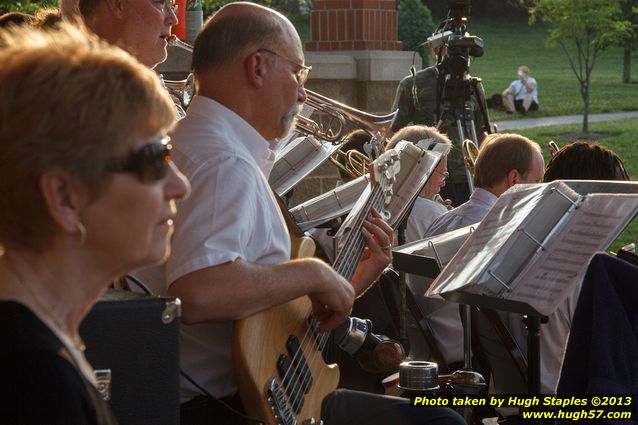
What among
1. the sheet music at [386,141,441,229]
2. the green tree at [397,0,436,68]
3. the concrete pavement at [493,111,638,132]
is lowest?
the concrete pavement at [493,111,638,132]

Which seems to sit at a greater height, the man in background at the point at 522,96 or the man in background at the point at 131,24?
the man in background at the point at 131,24

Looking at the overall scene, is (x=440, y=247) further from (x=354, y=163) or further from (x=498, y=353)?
(x=354, y=163)

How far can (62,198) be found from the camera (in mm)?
1533

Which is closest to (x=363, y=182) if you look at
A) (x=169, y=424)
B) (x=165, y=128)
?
(x=169, y=424)

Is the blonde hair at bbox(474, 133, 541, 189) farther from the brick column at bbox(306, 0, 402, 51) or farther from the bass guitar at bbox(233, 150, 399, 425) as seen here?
the brick column at bbox(306, 0, 402, 51)

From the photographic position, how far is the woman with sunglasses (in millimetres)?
1457

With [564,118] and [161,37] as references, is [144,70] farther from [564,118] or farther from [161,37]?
[564,118]

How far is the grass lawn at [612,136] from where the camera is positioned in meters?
15.4

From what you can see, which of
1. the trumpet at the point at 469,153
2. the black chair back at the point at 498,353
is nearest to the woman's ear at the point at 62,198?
the black chair back at the point at 498,353

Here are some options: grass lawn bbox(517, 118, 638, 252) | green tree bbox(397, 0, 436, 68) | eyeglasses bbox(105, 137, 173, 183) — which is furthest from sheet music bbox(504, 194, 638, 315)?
green tree bbox(397, 0, 436, 68)

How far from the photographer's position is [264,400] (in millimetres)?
2564

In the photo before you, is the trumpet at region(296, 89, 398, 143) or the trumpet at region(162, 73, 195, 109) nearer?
the trumpet at region(162, 73, 195, 109)

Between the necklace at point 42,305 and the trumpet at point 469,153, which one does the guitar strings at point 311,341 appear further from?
the trumpet at point 469,153

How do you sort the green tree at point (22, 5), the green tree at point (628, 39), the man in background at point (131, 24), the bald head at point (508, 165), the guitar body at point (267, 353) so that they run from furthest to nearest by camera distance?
1. the green tree at point (628, 39)
2. the green tree at point (22, 5)
3. the bald head at point (508, 165)
4. the man in background at point (131, 24)
5. the guitar body at point (267, 353)
